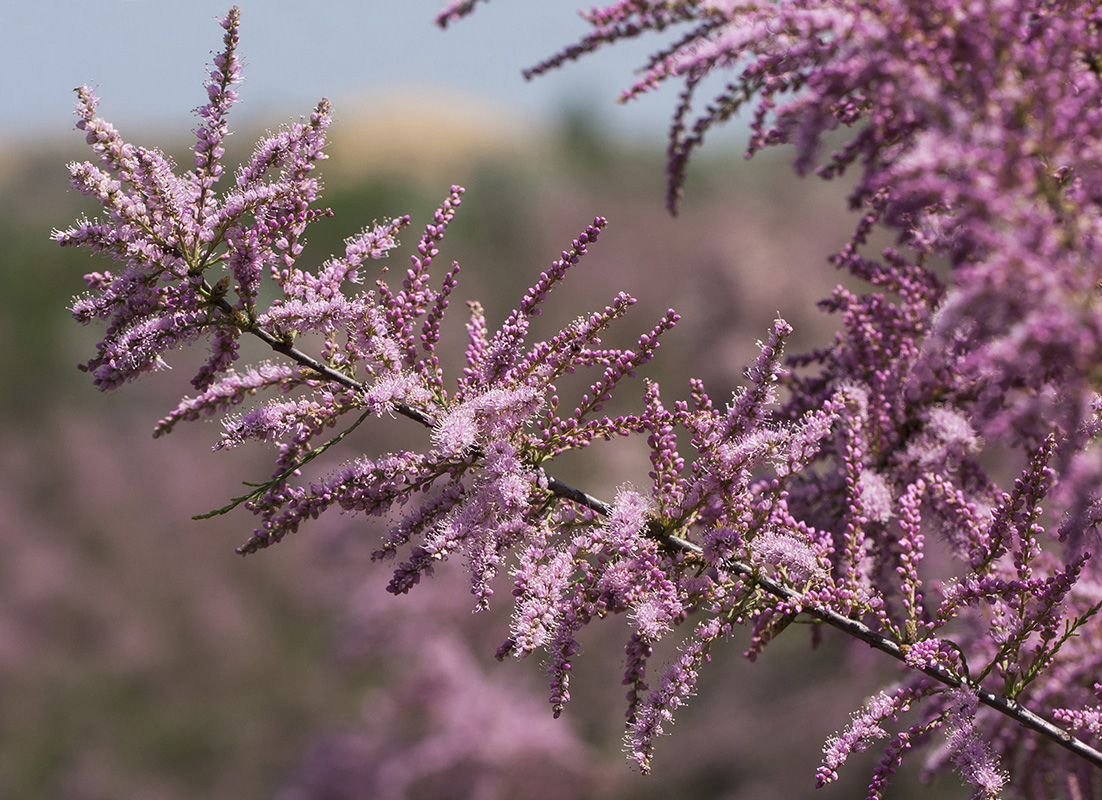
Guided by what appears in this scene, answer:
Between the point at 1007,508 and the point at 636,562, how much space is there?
34.5 inches

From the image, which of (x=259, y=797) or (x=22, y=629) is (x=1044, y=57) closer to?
(x=259, y=797)

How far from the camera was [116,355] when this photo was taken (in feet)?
6.73

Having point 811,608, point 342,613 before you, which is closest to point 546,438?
point 811,608

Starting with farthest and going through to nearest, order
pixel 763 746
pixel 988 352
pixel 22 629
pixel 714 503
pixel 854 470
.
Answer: pixel 22 629 → pixel 763 746 → pixel 854 470 → pixel 714 503 → pixel 988 352

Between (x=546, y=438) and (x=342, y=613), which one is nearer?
(x=546, y=438)

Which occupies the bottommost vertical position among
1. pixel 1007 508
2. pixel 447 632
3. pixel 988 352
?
pixel 988 352

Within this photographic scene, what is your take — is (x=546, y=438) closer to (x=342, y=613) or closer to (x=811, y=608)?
(x=811, y=608)

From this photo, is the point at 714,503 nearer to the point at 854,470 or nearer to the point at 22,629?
the point at 854,470

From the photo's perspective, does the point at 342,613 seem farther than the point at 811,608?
Yes

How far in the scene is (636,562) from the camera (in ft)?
7.06

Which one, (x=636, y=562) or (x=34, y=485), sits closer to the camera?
(x=636, y=562)

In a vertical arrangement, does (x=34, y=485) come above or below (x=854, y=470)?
above

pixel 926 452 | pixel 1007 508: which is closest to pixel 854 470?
pixel 1007 508

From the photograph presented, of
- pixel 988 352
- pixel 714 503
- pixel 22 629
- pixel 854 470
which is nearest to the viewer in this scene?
pixel 988 352
